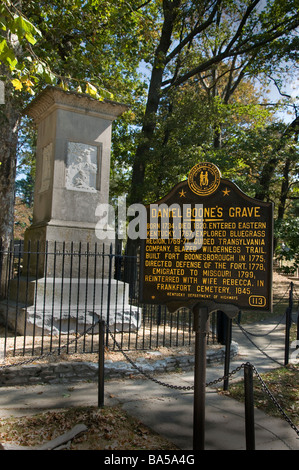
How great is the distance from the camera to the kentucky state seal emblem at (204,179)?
4145 millimetres

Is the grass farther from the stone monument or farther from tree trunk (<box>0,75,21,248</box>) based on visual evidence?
tree trunk (<box>0,75,21,248</box>)

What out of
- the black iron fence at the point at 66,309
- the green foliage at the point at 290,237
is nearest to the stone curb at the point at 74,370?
the black iron fence at the point at 66,309

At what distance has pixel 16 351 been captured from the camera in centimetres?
666

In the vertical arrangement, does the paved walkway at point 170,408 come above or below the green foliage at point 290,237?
below

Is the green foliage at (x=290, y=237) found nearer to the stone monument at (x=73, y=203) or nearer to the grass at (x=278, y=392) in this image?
the grass at (x=278, y=392)

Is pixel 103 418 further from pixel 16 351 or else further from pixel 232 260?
pixel 16 351

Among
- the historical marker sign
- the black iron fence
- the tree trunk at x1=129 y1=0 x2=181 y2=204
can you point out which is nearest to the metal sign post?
the historical marker sign

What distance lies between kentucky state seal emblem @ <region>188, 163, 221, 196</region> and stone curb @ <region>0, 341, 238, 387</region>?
138 inches

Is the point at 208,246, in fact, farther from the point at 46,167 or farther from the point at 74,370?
the point at 46,167

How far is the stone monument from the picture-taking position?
26.9 ft

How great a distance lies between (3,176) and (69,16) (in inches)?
214

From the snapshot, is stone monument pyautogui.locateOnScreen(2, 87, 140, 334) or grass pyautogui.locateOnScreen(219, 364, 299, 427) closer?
grass pyautogui.locateOnScreen(219, 364, 299, 427)

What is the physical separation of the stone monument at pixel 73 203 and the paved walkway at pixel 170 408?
224 centimetres

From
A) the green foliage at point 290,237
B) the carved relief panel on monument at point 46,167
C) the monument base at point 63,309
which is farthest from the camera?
the green foliage at point 290,237
